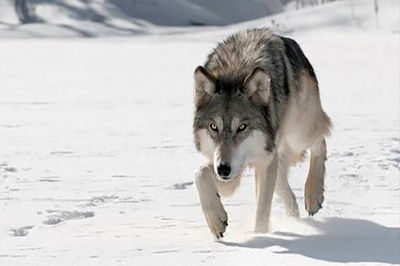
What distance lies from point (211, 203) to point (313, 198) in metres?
1.01

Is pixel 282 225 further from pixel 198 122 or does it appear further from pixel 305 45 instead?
pixel 305 45

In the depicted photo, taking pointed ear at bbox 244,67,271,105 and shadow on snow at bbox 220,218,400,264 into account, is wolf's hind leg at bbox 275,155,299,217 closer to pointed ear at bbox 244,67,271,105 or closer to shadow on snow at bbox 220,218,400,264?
shadow on snow at bbox 220,218,400,264

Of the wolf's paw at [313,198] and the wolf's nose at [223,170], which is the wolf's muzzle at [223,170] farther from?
the wolf's paw at [313,198]

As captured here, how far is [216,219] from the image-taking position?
4281mm

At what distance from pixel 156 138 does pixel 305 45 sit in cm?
1258

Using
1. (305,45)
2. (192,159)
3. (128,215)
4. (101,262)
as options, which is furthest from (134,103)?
(305,45)

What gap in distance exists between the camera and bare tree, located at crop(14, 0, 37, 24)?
119ft

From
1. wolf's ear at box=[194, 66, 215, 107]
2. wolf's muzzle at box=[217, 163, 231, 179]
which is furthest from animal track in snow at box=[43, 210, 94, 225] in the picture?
wolf's muzzle at box=[217, 163, 231, 179]

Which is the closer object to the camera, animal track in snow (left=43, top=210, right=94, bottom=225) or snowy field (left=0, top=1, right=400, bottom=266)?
snowy field (left=0, top=1, right=400, bottom=266)

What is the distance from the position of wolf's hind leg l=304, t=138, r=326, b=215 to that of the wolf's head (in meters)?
0.71

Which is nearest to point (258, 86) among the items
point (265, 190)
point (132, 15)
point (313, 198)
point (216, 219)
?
point (265, 190)

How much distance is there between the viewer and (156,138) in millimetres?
8102

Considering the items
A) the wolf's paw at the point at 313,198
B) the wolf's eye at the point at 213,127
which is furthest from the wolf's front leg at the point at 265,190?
the wolf's paw at the point at 313,198

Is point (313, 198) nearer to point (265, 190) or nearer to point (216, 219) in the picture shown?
point (265, 190)
